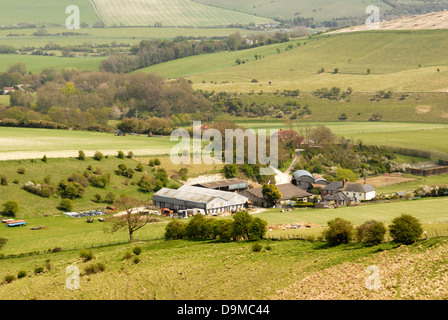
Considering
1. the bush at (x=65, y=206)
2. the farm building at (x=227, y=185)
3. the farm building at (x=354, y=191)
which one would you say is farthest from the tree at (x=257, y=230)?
the farm building at (x=227, y=185)

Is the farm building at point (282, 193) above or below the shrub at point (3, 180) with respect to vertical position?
below

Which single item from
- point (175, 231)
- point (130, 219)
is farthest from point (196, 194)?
point (175, 231)

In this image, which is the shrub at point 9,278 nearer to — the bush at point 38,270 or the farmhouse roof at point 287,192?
the bush at point 38,270

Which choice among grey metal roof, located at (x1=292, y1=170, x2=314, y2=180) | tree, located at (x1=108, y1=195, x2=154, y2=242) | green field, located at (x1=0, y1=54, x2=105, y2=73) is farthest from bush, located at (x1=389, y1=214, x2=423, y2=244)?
green field, located at (x1=0, y1=54, x2=105, y2=73)

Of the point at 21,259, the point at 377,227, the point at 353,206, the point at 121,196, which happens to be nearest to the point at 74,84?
the point at 121,196

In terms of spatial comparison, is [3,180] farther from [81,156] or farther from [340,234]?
[340,234]

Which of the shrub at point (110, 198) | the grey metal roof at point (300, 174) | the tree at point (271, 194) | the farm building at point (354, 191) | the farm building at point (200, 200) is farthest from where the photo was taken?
the grey metal roof at point (300, 174)

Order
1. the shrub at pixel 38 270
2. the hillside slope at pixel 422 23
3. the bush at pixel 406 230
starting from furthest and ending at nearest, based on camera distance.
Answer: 1. the hillside slope at pixel 422 23
2. the shrub at pixel 38 270
3. the bush at pixel 406 230
